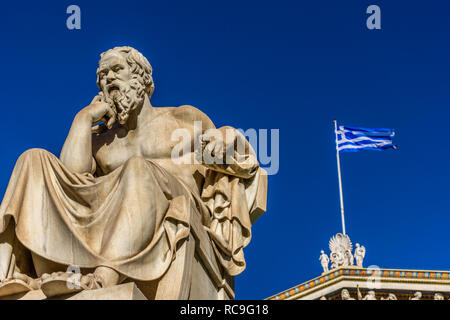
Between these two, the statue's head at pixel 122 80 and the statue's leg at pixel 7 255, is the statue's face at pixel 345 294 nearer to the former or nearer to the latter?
the statue's head at pixel 122 80

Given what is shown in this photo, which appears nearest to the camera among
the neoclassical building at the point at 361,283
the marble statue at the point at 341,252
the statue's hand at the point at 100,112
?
the statue's hand at the point at 100,112

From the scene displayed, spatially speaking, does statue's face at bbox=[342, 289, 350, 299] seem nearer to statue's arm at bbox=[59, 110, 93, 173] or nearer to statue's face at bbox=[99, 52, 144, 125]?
statue's face at bbox=[99, 52, 144, 125]

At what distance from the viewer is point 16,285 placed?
6.18 m

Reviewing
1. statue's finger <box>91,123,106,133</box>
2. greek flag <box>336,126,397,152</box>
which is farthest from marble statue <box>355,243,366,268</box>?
statue's finger <box>91,123,106,133</box>

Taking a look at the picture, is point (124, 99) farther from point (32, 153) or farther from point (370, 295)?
point (370, 295)

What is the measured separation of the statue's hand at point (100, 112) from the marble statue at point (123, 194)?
A: 0.03 ft

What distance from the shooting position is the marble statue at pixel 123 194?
20.7 feet

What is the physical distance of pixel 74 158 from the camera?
23.6ft

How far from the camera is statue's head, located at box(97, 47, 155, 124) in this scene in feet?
25.3

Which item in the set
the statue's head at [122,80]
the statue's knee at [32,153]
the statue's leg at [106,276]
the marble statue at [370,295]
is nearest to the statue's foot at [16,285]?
the statue's leg at [106,276]

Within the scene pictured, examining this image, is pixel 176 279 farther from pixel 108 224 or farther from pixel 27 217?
pixel 27 217

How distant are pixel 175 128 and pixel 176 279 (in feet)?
6.21

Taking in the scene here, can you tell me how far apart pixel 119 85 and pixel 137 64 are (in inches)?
12.7
